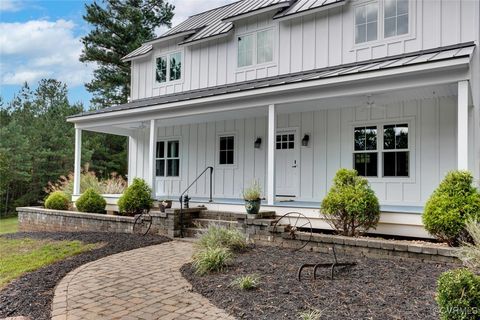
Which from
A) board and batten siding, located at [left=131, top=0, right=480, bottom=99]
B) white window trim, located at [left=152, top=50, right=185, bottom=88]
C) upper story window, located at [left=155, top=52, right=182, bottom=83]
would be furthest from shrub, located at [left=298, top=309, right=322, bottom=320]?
upper story window, located at [left=155, top=52, right=182, bottom=83]

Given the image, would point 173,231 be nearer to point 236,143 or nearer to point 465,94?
point 236,143

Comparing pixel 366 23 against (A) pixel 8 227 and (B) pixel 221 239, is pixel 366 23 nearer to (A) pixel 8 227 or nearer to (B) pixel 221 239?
(B) pixel 221 239

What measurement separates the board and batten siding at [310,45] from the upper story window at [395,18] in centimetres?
15

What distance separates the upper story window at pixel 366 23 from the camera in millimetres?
9438

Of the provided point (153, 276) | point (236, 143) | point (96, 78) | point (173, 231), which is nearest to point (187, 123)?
point (236, 143)

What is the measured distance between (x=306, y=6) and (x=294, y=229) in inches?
268

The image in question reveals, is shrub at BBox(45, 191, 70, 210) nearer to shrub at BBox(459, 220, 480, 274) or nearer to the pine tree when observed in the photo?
shrub at BBox(459, 220, 480, 274)

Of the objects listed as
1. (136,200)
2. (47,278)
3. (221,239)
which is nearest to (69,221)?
(136,200)

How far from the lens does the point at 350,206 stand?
6.66 m

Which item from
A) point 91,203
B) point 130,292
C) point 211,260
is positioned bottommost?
point 130,292

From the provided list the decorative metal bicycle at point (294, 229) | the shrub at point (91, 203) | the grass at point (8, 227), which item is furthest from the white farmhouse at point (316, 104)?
the grass at point (8, 227)

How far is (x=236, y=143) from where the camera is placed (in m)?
11.9

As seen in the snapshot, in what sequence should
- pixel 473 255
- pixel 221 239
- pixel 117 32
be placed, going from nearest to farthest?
pixel 473 255 → pixel 221 239 → pixel 117 32

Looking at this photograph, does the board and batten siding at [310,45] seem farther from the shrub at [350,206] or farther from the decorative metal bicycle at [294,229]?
the decorative metal bicycle at [294,229]
